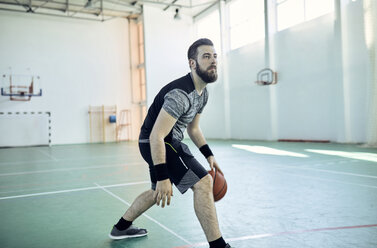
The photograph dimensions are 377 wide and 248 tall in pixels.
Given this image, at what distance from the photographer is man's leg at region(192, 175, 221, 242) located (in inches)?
94.3

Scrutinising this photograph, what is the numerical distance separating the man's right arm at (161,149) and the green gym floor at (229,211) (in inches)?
27.0

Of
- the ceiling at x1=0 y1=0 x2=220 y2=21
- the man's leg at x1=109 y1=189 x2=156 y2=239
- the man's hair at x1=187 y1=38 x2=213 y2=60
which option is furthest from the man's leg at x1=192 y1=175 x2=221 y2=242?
the ceiling at x1=0 y1=0 x2=220 y2=21

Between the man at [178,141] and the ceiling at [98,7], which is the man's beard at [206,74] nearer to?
the man at [178,141]

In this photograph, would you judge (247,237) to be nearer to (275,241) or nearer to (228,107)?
(275,241)

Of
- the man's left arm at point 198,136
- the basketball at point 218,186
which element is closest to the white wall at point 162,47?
the man's left arm at point 198,136

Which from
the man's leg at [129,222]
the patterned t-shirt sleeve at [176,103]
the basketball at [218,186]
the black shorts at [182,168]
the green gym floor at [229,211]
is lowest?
the green gym floor at [229,211]

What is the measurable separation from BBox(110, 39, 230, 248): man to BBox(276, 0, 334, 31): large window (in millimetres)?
12140

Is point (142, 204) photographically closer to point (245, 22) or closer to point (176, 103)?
point (176, 103)

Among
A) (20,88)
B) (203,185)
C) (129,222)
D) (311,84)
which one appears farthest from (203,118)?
(203,185)

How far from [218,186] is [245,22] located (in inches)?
645

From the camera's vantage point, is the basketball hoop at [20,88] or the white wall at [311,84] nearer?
the white wall at [311,84]

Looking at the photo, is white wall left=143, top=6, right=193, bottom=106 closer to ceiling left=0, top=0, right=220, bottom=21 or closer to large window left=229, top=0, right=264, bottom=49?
ceiling left=0, top=0, right=220, bottom=21

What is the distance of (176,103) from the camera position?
2463 millimetres

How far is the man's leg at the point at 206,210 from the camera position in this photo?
94.3 inches
